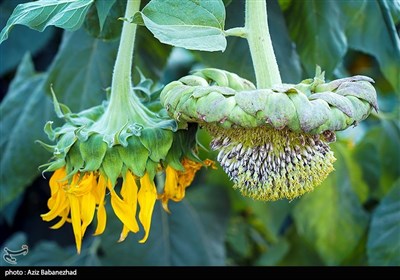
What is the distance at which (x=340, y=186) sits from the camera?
1.35 metres

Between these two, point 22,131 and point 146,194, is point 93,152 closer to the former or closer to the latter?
point 146,194

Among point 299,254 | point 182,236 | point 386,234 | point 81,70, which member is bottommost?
point 299,254

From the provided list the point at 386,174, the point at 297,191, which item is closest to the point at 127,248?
the point at 386,174

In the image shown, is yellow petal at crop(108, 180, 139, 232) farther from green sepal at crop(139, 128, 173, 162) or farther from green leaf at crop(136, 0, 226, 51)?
green leaf at crop(136, 0, 226, 51)

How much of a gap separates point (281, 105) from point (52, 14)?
0.90 feet

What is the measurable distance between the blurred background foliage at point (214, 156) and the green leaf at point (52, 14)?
0.43 ft

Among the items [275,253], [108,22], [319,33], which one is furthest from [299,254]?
[108,22]

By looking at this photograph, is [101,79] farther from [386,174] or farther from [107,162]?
[386,174]

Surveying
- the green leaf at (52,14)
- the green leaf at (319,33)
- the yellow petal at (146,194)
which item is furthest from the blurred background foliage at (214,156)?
the yellow petal at (146,194)

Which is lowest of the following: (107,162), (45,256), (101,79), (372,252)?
(45,256)

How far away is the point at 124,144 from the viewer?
2.37 feet

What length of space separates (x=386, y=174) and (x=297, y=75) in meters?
0.64

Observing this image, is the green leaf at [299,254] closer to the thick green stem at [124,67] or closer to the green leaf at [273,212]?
the green leaf at [273,212]

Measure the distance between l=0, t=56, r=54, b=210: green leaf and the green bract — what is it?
47 cm
